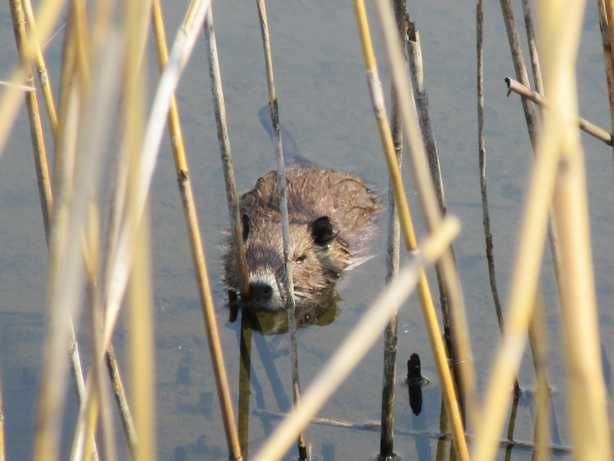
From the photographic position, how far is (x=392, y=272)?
144 inches

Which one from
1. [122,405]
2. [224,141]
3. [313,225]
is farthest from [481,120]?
[313,225]

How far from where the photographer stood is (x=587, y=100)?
22.8 feet

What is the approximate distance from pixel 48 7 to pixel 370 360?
13.8 ft

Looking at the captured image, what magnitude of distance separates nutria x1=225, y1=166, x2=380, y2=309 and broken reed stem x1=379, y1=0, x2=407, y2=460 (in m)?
2.46

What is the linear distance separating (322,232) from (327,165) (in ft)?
1.52

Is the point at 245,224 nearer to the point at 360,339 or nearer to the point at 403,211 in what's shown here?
the point at 403,211

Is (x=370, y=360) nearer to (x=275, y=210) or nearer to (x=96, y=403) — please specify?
(x=275, y=210)

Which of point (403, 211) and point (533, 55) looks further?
point (533, 55)

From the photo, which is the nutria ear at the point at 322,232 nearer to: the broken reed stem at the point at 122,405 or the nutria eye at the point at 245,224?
the nutria eye at the point at 245,224

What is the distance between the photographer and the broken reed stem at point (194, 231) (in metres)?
2.72

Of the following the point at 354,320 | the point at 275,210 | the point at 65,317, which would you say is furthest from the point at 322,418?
the point at 65,317

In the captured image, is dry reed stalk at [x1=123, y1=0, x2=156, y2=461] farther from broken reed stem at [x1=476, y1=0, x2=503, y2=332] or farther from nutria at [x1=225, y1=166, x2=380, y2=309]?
nutria at [x1=225, y1=166, x2=380, y2=309]

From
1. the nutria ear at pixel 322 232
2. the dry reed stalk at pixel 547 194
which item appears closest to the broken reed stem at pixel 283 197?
the dry reed stalk at pixel 547 194

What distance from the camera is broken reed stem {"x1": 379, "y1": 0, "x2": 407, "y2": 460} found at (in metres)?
3.41
